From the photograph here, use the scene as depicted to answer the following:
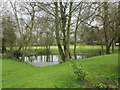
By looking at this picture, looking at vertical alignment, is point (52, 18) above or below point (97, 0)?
below

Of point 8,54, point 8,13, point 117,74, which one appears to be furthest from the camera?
point 8,54

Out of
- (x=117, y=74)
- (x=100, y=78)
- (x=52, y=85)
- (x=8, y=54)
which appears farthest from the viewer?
(x=8, y=54)

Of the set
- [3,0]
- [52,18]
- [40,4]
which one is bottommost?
[52,18]

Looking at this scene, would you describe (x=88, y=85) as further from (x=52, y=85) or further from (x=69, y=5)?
(x=69, y=5)

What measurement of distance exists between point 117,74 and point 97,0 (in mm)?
7657

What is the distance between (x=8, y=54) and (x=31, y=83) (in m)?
13.7

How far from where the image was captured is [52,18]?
11.5 meters

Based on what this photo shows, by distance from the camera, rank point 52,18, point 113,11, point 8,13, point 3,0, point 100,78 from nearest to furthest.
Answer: point 100,78
point 113,11
point 52,18
point 3,0
point 8,13

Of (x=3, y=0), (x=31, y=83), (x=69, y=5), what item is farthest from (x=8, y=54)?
(x=31, y=83)

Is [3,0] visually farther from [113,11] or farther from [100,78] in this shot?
[100,78]

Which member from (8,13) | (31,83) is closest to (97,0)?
(31,83)

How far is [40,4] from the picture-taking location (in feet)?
37.0

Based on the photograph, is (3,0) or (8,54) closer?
(3,0)

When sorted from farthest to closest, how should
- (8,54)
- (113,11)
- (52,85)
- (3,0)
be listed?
(8,54) → (3,0) → (113,11) → (52,85)
